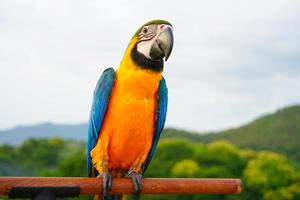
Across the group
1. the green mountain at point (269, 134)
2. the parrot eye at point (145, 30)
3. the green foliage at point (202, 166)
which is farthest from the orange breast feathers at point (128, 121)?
the green mountain at point (269, 134)

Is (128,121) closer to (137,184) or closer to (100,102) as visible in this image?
(100,102)

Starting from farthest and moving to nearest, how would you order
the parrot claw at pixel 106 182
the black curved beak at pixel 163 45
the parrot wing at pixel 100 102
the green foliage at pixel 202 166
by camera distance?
the green foliage at pixel 202 166 → the parrot wing at pixel 100 102 → the black curved beak at pixel 163 45 → the parrot claw at pixel 106 182

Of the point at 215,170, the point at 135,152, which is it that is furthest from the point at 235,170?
the point at 135,152

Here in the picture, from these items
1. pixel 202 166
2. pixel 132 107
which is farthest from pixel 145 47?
pixel 202 166

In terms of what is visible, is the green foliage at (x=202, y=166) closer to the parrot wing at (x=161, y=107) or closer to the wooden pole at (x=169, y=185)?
the parrot wing at (x=161, y=107)

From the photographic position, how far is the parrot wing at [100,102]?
2664 mm

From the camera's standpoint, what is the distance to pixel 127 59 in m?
2.61

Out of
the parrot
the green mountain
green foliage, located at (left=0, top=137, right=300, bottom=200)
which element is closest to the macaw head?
the parrot

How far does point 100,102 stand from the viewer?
2684 mm

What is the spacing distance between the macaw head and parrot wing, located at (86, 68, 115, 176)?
0.18 meters

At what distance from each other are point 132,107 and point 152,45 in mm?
362

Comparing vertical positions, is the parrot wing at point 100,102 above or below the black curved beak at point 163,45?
below

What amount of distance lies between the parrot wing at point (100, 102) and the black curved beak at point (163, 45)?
31 centimetres

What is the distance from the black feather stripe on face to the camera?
8.34 ft
